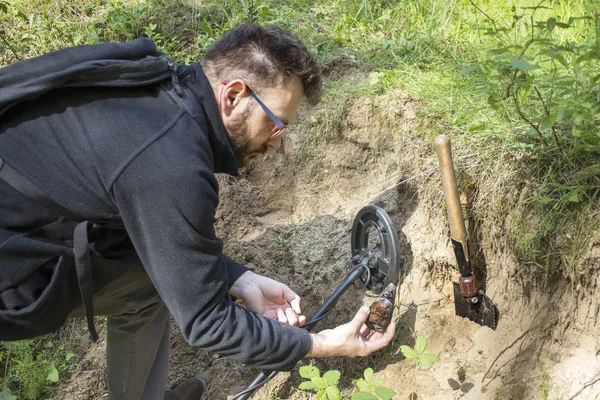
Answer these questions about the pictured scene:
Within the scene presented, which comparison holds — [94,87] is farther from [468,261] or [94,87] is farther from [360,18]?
[360,18]

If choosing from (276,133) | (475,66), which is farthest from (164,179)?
(475,66)

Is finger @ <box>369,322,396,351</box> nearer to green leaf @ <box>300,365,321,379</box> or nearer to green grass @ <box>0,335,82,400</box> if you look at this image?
green leaf @ <box>300,365,321,379</box>

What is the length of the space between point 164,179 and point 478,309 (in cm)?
159

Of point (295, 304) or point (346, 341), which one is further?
point (295, 304)

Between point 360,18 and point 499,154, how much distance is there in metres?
1.98

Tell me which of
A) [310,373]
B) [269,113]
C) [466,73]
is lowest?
[310,373]

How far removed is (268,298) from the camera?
2.46m

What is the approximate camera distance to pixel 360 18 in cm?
418

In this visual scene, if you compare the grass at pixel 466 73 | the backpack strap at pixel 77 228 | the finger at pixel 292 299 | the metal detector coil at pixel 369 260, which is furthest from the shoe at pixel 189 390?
the backpack strap at pixel 77 228

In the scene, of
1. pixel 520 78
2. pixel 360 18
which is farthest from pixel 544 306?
pixel 360 18

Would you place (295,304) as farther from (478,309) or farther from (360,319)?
(478,309)

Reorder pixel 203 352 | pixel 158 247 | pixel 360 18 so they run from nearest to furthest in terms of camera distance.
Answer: pixel 158 247, pixel 203 352, pixel 360 18

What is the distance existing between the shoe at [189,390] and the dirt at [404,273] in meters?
0.10

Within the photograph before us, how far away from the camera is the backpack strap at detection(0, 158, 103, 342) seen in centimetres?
175
